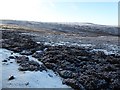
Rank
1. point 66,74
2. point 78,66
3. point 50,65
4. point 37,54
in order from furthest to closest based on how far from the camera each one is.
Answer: point 37,54 < point 78,66 < point 50,65 < point 66,74

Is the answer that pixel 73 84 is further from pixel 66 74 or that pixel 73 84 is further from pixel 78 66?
pixel 78 66

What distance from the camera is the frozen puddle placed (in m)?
18.5

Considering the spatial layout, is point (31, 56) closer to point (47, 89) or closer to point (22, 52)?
point (22, 52)

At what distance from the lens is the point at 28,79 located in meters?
19.3

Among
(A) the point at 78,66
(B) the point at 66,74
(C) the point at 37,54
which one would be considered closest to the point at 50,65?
(B) the point at 66,74

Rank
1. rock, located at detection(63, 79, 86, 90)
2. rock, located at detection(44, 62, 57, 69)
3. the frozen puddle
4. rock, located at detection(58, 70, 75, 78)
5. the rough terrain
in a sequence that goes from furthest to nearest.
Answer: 1. rock, located at detection(44, 62, 57, 69)
2. rock, located at detection(58, 70, 75, 78)
3. the rough terrain
4. rock, located at detection(63, 79, 86, 90)
5. the frozen puddle

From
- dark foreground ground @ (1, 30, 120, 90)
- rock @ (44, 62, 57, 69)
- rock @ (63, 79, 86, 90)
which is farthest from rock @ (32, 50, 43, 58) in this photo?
rock @ (63, 79, 86, 90)

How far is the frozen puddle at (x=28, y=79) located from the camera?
727 inches

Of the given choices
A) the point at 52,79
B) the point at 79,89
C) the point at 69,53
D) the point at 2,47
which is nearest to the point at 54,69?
the point at 52,79

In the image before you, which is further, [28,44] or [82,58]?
[28,44]

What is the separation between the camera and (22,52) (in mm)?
28453

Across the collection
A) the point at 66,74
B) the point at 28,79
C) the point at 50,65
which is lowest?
the point at 66,74

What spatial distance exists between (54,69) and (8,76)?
4.74 m

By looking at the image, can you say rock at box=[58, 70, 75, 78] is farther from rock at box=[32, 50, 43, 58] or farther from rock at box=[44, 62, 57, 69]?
rock at box=[32, 50, 43, 58]
